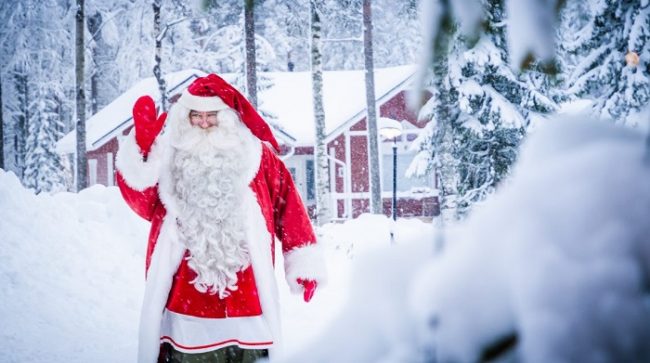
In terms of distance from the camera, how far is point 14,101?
24.2 metres

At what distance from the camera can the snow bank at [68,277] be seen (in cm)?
447

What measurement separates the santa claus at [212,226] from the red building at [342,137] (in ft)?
43.0

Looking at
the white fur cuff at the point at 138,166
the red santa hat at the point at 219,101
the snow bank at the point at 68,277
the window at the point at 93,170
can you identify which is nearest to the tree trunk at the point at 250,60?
the snow bank at the point at 68,277

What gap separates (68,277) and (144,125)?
11.6 feet

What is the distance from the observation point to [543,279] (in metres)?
0.59

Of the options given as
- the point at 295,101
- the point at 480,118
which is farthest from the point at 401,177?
the point at 480,118

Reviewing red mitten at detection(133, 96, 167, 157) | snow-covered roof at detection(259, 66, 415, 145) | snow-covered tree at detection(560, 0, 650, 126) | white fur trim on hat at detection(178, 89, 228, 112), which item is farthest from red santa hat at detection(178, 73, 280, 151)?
snow-covered roof at detection(259, 66, 415, 145)

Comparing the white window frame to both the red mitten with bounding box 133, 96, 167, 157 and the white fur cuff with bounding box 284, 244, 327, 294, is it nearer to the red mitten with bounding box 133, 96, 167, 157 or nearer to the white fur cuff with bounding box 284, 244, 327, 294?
the red mitten with bounding box 133, 96, 167, 157

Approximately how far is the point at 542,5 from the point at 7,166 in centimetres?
3227

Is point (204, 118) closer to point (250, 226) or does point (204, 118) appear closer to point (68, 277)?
point (250, 226)

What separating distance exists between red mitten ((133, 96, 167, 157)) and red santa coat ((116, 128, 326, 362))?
45 mm

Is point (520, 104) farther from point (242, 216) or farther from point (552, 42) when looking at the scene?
point (552, 42)

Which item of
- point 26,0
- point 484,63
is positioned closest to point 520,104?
point 484,63

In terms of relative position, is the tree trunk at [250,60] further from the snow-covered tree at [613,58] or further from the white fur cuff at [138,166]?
the white fur cuff at [138,166]
